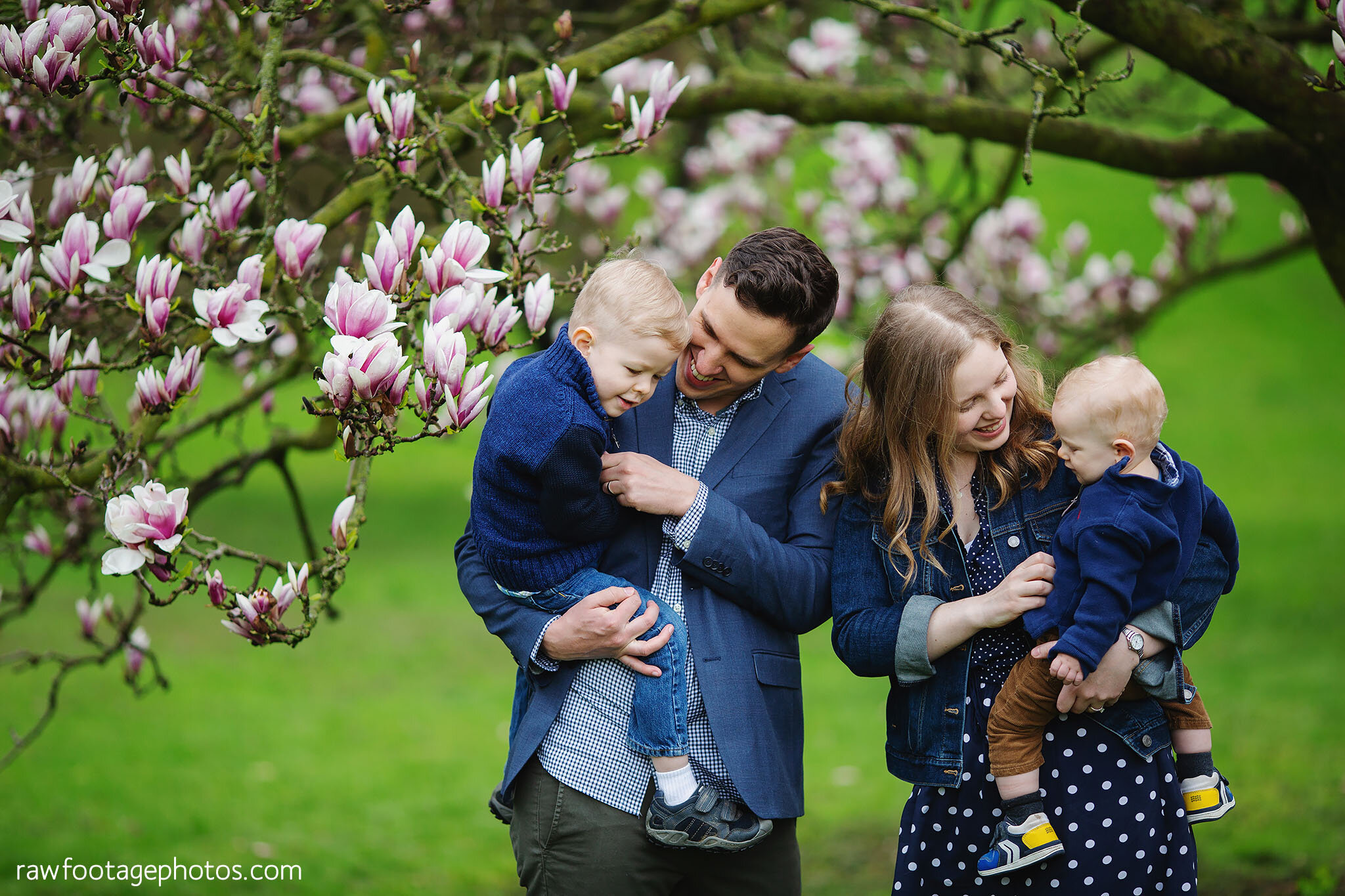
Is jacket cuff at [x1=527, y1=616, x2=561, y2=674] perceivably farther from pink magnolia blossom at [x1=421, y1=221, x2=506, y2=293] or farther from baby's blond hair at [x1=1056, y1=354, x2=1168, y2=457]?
baby's blond hair at [x1=1056, y1=354, x2=1168, y2=457]

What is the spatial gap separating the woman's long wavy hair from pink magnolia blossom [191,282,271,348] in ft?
3.86

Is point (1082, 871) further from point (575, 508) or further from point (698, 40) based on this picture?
point (698, 40)

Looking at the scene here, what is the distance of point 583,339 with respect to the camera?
88.0 inches

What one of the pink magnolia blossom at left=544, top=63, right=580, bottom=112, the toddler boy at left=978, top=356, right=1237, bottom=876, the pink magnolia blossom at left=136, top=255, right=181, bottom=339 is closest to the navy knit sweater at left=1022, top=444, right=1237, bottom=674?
the toddler boy at left=978, top=356, right=1237, bottom=876

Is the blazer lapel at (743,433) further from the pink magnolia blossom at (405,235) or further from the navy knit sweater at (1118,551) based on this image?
the pink magnolia blossom at (405,235)

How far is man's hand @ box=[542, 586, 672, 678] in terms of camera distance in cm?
214

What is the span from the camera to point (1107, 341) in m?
5.00

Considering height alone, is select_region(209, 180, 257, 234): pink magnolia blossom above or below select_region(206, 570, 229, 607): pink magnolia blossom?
above

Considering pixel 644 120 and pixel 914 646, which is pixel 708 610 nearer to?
pixel 914 646

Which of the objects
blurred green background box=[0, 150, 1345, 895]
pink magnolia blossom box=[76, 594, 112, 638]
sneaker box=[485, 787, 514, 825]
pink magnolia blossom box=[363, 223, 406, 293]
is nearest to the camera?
pink magnolia blossom box=[363, 223, 406, 293]

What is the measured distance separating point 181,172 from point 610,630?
1.43 m

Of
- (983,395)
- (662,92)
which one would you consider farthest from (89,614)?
(983,395)

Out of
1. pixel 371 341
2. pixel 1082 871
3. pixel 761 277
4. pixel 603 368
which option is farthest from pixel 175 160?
pixel 1082 871

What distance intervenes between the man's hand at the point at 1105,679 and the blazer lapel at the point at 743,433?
69 cm
